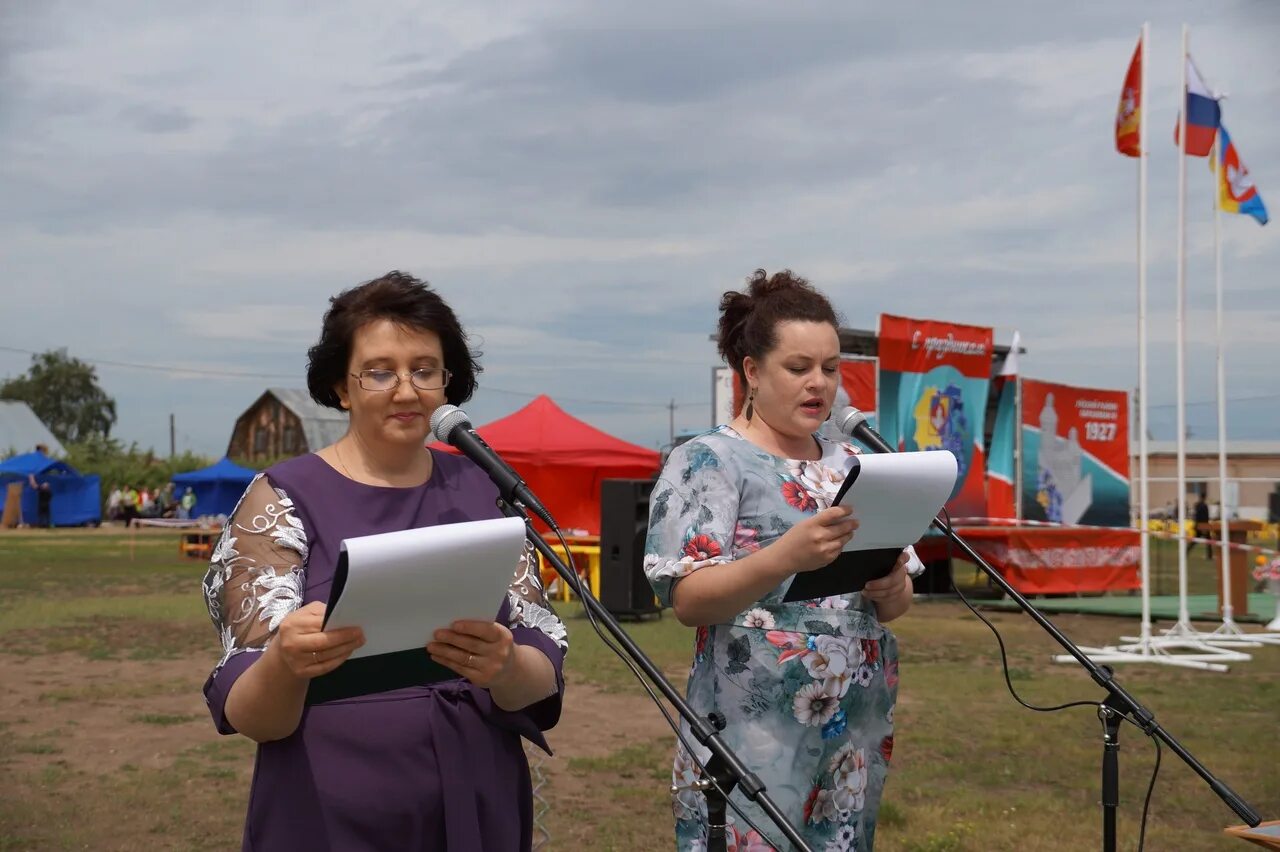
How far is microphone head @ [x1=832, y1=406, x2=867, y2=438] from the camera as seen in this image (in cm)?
316

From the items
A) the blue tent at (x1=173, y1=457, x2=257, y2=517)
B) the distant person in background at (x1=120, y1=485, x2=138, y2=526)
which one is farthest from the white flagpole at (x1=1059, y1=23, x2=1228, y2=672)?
the distant person in background at (x1=120, y1=485, x2=138, y2=526)

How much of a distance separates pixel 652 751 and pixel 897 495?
512cm

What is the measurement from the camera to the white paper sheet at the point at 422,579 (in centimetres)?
169

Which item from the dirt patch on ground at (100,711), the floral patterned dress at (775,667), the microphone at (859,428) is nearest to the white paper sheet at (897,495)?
the floral patterned dress at (775,667)

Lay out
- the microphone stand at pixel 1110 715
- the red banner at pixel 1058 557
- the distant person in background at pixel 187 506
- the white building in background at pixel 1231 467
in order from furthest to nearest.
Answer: the white building in background at pixel 1231 467, the distant person in background at pixel 187 506, the red banner at pixel 1058 557, the microphone stand at pixel 1110 715

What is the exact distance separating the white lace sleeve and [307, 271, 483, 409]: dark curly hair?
31 centimetres

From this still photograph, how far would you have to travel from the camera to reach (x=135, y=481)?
49.0 meters

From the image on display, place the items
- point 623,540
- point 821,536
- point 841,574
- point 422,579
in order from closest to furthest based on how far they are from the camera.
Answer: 1. point 422,579
2. point 821,536
3. point 841,574
4. point 623,540

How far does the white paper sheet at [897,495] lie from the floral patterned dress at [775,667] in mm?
323

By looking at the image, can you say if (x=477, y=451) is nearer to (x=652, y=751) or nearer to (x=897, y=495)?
(x=897, y=495)

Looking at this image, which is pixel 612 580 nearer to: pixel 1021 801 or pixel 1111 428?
pixel 1021 801

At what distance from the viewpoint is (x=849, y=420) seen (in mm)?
3168

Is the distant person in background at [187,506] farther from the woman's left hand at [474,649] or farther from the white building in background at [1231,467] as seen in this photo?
the woman's left hand at [474,649]

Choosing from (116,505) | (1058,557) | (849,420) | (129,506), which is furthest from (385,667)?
(116,505)
